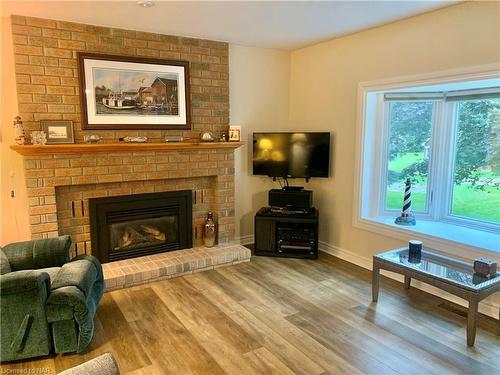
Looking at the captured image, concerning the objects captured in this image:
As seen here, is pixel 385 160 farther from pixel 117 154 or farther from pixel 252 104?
pixel 117 154

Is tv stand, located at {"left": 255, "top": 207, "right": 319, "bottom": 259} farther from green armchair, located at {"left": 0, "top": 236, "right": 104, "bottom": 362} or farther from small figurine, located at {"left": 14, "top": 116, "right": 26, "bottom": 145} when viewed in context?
A: small figurine, located at {"left": 14, "top": 116, "right": 26, "bottom": 145}

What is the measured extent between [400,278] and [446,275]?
957 millimetres

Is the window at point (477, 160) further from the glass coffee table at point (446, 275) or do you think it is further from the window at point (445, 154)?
the glass coffee table at point (446, 275)

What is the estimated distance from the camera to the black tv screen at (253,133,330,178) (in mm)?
4301

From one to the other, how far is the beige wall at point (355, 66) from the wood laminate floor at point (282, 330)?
32.9 inches

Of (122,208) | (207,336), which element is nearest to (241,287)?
(207,336)

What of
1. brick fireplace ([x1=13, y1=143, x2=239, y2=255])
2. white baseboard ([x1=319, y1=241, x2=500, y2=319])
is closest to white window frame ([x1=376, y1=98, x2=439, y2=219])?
white baseboard ([x1=319, y1=241, x2=500, y2=319])

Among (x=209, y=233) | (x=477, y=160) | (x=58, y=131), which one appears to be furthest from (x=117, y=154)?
(x=477, y=160)

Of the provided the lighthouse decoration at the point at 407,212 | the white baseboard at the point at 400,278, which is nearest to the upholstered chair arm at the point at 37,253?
the white baseboard at the point at 400,278

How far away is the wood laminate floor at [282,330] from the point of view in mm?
2365

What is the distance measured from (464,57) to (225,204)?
2818 mm

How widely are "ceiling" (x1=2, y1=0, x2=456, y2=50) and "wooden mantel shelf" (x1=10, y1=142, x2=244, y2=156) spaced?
115cm

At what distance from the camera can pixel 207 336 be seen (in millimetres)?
2697

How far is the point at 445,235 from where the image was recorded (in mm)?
3357
